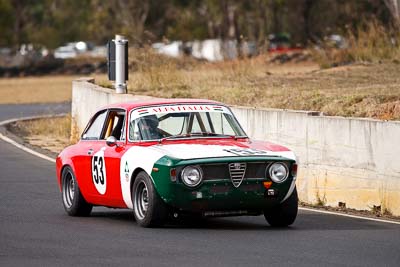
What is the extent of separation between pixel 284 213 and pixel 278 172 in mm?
574

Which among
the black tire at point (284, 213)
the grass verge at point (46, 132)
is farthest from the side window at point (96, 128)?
the grass verge at point (46, 132)

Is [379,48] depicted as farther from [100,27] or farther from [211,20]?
[100,27]

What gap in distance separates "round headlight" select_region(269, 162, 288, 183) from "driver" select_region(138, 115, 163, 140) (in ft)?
4.50

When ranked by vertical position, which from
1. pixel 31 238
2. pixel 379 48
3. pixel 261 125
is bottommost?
pixel 31 238

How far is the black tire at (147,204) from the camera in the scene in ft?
41.4

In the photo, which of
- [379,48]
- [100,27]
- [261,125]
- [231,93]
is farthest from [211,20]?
[261,125]

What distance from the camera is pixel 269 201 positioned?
1273cm

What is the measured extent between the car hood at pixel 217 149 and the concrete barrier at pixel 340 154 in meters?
1.84

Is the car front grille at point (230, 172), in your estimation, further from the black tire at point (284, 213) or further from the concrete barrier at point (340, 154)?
the concrete barrier at point (340, 154)

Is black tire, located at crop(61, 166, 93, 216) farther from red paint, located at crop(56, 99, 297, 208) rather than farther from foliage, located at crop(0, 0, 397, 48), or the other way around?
foliage, located at crop(0, 0, 397, 48)

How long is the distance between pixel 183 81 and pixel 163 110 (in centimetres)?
1636

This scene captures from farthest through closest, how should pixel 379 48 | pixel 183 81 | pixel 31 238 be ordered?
1. pixel 379 48
2. pixel 183 81
3. pixel 31 238

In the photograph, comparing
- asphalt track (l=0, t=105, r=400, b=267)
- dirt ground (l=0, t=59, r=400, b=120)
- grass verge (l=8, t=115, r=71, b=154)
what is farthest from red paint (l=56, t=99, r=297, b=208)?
grass verge (l=8, t=115, r=71, b=154)

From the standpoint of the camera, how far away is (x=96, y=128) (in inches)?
578
